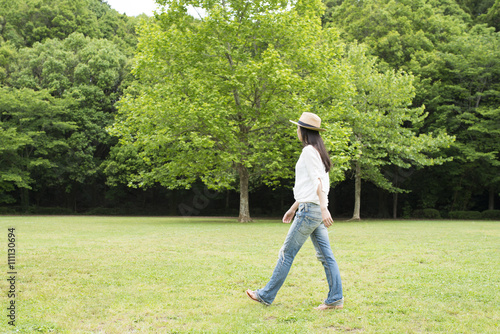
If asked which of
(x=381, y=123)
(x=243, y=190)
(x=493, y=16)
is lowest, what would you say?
(x=243, y=190)

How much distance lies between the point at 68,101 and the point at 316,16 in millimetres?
22189

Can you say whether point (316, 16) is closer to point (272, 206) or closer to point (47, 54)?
point (272, 206)

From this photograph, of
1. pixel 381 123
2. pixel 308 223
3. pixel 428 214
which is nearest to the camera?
pixel 308 223

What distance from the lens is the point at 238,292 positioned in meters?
5.58

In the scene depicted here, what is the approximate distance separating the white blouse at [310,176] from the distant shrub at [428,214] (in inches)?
1177

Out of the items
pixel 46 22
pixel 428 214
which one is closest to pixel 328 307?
pixel 428 214

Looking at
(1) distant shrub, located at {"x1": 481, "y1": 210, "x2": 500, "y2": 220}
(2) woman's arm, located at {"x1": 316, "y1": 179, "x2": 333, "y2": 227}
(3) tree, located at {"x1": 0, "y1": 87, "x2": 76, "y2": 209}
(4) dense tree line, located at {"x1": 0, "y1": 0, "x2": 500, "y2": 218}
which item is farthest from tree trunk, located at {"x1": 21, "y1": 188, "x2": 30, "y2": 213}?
(2) woman's arm, located at {"x1": 316, "y1": 179, "x2": 333, "y2": 227}

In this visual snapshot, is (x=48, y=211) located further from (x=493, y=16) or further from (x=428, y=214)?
(x=493, y=16)

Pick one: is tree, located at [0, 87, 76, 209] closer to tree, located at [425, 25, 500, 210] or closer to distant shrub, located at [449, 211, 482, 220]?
tree, located at [425, 25, 500, 210]

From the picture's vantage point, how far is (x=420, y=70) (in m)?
32.7

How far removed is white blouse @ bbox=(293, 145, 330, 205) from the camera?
4.79 metres

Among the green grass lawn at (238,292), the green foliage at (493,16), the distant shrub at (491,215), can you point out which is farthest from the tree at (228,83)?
the green foliage at (493,16)

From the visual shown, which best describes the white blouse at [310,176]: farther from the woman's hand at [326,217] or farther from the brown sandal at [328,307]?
A: the brown sandal at [328,307]

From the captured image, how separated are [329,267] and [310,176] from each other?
43.9 inches
